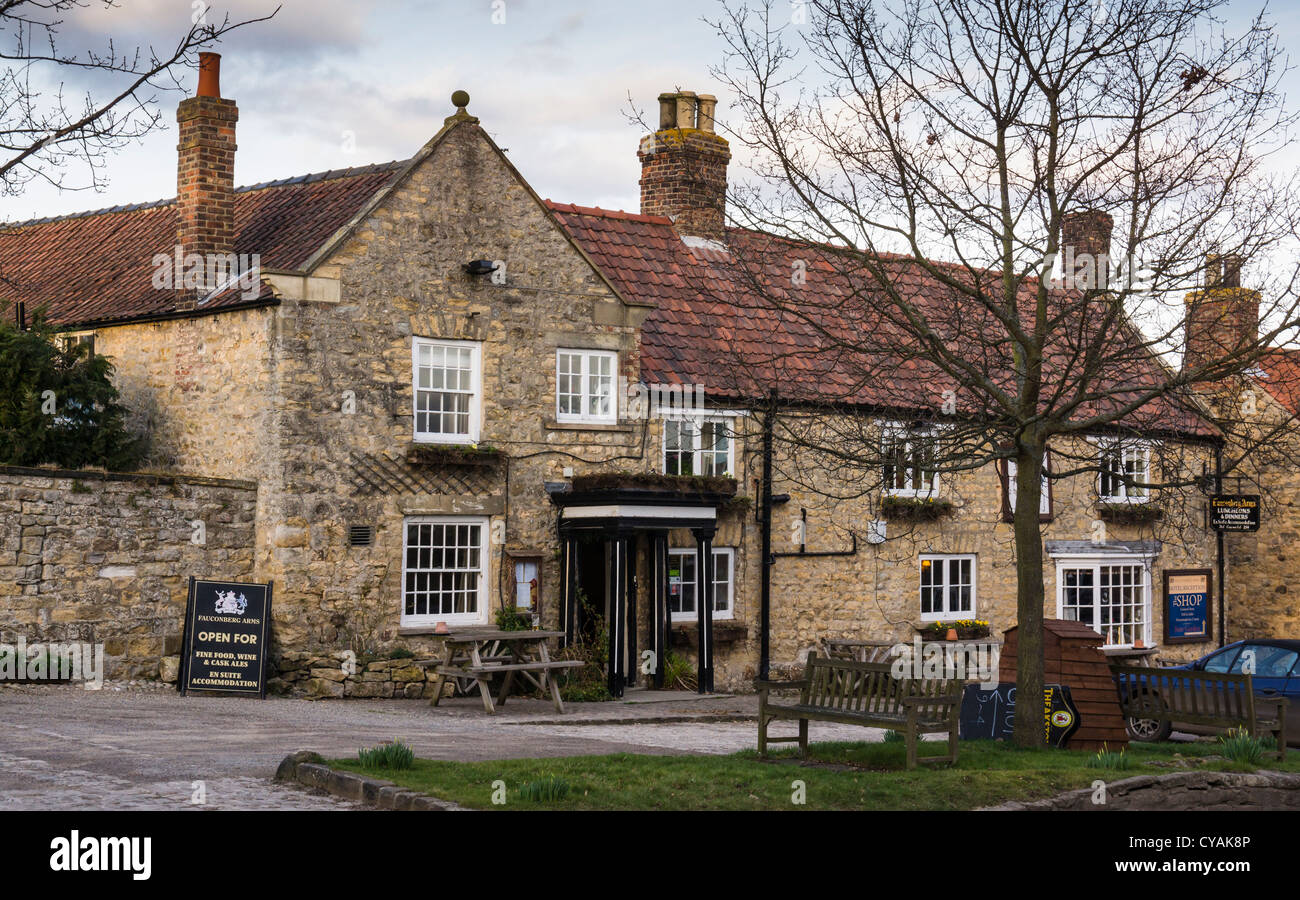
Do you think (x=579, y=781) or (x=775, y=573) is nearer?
(x=579, y=781)

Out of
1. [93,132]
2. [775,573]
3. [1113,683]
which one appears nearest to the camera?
[93,132]

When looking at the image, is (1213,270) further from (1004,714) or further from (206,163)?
(206,163)

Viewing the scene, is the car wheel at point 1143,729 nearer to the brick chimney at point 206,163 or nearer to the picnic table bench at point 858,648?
the picnic table bench at point 858,648

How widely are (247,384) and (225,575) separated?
2581mm

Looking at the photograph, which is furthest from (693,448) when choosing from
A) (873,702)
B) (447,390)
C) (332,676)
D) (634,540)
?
(873,702)

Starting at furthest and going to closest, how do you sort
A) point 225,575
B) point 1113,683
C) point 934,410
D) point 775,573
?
→ point 775,573
point 225,575
point 934,410
point 1113,683

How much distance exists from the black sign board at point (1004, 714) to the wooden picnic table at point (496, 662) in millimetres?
5214

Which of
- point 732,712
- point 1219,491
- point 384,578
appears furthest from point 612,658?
point 1219,491

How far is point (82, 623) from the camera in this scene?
18578 millimetres

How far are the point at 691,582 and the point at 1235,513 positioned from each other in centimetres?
1197

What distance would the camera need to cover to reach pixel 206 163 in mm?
21047

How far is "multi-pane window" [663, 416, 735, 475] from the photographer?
23.6 m

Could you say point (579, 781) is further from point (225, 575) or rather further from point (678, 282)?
point (678, 282)

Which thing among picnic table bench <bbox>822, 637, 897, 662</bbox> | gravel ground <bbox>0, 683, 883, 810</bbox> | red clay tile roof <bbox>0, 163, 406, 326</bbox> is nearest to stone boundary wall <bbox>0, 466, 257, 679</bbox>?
gravel ground <bbox>0, 683, 883, 810</bbox>
